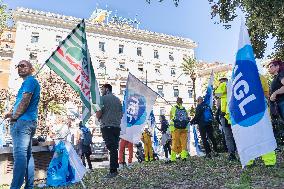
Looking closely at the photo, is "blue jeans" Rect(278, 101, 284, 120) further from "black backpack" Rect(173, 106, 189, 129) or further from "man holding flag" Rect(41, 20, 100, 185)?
"black backpack" Rect(173, 106, 189, 129)

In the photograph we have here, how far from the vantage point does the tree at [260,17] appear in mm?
11125

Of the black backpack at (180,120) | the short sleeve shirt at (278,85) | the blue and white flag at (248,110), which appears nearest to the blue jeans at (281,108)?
the short sleeve shirt at (278,85)

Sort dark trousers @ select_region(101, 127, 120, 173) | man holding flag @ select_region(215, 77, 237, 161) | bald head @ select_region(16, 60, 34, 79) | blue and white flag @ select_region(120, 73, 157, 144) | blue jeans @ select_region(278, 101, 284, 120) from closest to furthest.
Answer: bald head @ select_region(16, 60, 34, 79) < blue jeans @ select_region(278, 101, 284, 120) < dark trousers @ select_region(101, 127, 120, 173) < man holding flag @ select_region(215, 77, 237, 161) < blue and white flag @ select_region(120, 73, 157, 144)

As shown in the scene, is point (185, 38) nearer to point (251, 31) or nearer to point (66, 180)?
point (251, 31)

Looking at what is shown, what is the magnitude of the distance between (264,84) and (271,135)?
2.26 metres

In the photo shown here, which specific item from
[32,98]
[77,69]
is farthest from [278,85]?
[32,98]

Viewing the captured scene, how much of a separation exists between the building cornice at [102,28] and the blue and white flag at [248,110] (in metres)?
51.2

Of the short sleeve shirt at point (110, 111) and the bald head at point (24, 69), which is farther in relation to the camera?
the short sleeve shirt at point (110, 111)

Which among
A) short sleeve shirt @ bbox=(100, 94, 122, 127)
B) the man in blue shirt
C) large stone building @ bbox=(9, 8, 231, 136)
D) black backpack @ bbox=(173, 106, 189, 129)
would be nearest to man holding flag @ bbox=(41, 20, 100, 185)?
the man in blue shirt

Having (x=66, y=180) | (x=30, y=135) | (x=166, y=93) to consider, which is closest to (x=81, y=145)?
(x=66, y=180)

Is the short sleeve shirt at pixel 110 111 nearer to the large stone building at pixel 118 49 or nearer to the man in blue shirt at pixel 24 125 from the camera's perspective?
the man in blue shirt at pixel 24 125

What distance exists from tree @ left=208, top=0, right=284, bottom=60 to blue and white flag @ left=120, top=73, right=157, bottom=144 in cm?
492

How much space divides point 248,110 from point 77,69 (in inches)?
110

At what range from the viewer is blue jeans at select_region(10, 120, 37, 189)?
452 cm
